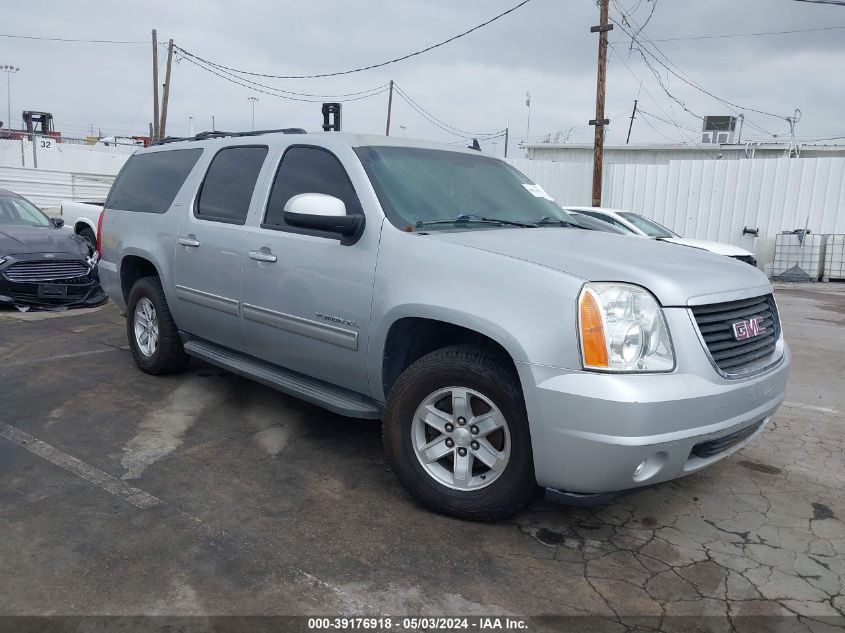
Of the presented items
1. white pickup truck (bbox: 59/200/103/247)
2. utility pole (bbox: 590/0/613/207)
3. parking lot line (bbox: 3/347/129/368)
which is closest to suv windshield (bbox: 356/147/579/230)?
parking lot line (bbox: 3/347/129/368)

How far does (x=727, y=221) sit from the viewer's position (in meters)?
17.1

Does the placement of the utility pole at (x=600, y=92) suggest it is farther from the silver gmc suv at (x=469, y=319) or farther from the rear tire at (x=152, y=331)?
the rear tire at (x=152, y=331)

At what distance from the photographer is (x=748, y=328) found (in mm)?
3240

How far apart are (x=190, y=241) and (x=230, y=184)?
0.50 meters

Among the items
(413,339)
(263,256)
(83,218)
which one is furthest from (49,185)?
(413,339)

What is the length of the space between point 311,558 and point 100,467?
5.20ft

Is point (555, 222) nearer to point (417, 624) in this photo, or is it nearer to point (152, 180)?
point (417, 624)

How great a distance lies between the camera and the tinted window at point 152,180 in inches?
208

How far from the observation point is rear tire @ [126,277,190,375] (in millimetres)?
5340

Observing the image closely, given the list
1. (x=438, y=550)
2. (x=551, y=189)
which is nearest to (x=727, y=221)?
(x=551, y=189)

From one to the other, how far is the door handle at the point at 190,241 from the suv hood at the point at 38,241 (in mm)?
4799

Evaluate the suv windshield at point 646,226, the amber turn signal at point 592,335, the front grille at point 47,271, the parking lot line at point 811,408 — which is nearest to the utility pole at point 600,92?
the suv windshield at point 646,226

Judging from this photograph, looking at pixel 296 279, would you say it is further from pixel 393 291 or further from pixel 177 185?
pixel 177 185

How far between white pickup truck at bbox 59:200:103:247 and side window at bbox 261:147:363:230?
9.03m
